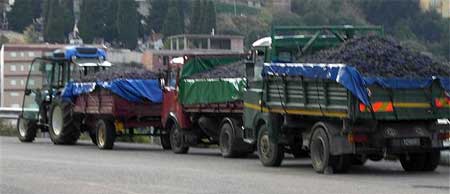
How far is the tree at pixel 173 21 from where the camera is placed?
51.8 metres

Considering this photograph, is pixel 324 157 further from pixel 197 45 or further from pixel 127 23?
pixel 127 23

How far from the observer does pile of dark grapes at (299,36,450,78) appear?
15820 millimetres

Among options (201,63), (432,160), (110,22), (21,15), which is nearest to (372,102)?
(432,160)

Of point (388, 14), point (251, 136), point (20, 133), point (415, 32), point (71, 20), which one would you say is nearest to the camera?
point (251, 136)

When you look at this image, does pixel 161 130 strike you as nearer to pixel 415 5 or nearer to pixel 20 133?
pixel 20 133

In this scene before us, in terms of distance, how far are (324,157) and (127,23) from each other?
1566 inches

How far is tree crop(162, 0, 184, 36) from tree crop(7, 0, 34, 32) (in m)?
14.2

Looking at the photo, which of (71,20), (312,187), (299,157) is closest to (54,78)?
(299,157)

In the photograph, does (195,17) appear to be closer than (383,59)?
No

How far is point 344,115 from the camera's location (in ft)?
51.1

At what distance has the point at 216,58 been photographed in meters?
23.2

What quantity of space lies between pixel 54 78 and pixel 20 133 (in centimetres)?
251

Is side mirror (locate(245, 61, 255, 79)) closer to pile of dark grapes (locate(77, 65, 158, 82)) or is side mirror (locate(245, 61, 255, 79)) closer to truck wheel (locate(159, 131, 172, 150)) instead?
truck wheel (locate(159, 131, 172, 150))

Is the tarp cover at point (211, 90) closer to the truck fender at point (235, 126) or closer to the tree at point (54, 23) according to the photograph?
the truck fender at point (235, 126)
